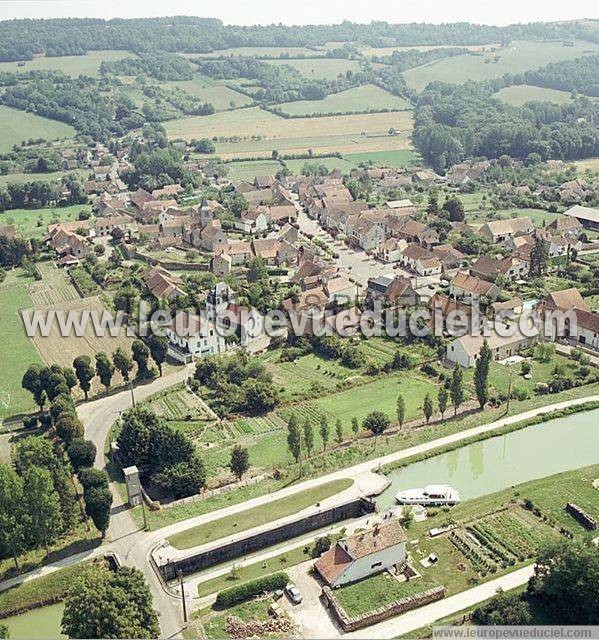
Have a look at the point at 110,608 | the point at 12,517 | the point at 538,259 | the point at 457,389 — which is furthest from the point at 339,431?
the point at 538,259

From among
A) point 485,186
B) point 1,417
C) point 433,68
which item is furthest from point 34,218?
point 433,68

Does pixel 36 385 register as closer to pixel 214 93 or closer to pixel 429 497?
pixel 429 497

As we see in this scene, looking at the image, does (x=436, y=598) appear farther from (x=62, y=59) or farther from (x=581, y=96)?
(x=62, y=59)

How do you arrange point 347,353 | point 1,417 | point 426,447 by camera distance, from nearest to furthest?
point 426,447 < point 1,417 < point 347,353

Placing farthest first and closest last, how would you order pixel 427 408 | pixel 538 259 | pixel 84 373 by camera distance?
pixel 538 259 → pixel 84 373 → pixel 427 408

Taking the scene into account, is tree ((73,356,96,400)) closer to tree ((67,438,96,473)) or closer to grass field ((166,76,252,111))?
tree ((67,438,96,473))
